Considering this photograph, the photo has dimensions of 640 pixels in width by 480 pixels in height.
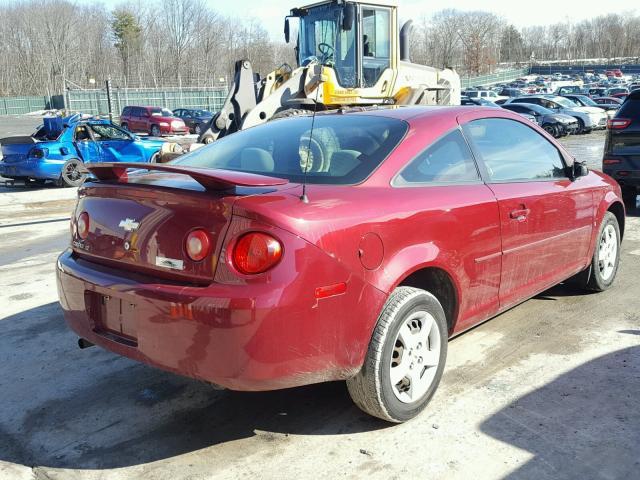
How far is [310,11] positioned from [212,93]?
4884cm

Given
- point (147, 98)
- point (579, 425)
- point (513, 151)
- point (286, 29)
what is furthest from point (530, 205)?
point (147, 98)

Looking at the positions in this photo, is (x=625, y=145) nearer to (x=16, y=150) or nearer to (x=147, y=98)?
(x=16, y=150)

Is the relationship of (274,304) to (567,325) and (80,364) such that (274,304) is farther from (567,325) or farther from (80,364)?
(567,325)

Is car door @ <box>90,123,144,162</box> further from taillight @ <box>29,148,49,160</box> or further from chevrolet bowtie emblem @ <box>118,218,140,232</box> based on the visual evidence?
chevrolet bowtie emblem @ <box>118,218,140,232</box>

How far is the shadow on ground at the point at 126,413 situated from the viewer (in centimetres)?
310

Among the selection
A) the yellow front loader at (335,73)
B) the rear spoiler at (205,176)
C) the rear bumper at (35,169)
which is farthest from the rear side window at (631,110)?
the rear bumper at (35,169)

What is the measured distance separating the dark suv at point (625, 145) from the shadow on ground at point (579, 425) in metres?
5.46

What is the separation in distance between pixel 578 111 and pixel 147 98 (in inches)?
1515

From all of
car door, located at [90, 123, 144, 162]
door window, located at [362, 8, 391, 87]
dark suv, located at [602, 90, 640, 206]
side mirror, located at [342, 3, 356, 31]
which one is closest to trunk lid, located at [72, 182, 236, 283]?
dark suv, located at [602, 90, 640, 206]

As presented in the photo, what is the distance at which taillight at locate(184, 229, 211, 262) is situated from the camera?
2.75m

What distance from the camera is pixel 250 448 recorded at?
308cm

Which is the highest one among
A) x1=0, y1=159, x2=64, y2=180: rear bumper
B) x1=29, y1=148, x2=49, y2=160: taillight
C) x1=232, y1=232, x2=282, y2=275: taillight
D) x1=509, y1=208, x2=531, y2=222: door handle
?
x1=232, y1=232, x2=282, y2=275: taillight

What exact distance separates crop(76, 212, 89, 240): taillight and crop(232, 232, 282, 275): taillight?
3.43 feet

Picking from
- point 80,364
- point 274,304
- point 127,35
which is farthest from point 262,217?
point 127,35
